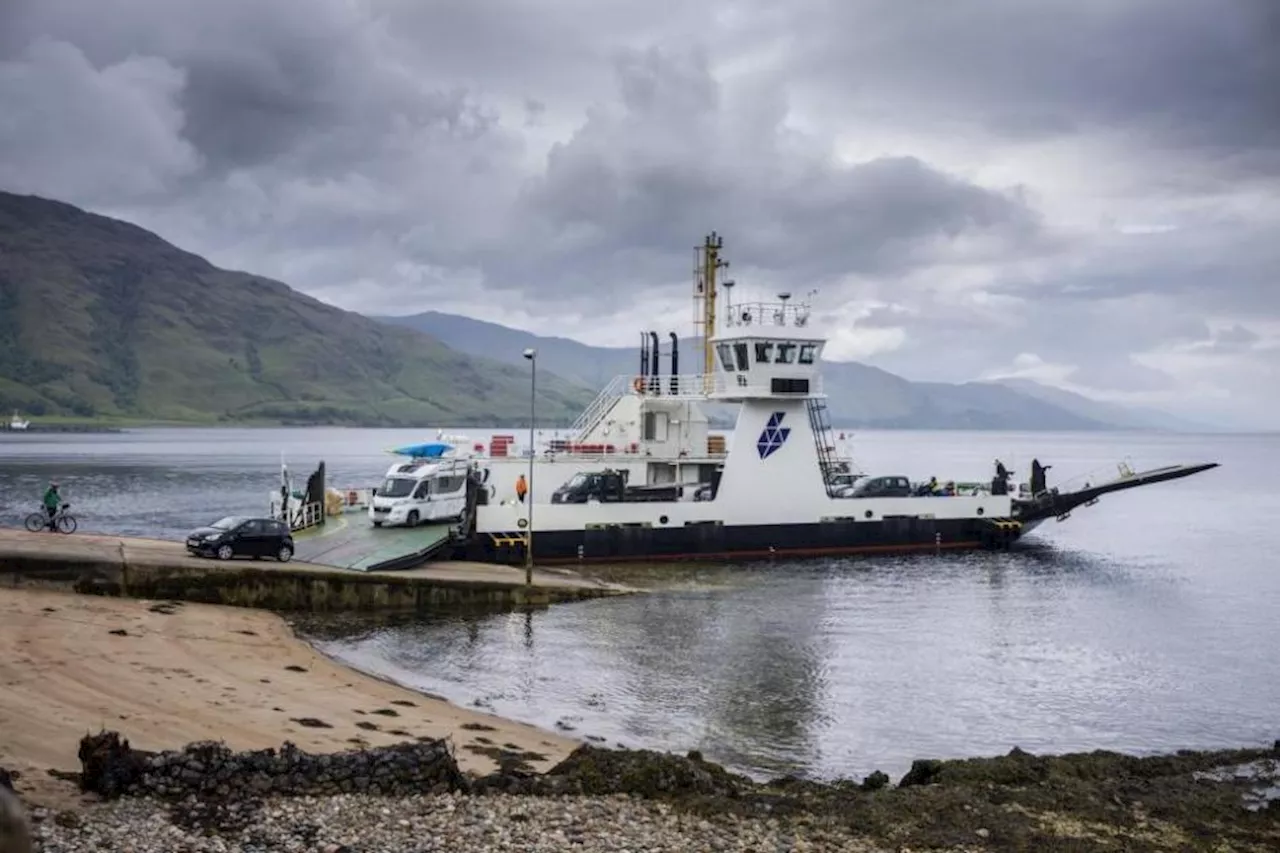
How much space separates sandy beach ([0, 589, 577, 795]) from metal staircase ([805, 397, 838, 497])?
24.6m

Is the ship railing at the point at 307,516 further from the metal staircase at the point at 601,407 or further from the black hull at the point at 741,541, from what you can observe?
the metal staircase at the point at 601,407

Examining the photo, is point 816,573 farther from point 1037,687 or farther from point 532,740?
point 532,740

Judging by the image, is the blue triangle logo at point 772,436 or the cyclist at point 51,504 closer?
the cyclist at point 51,504

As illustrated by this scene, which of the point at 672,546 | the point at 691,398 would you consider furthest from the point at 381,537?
the point at 691,398

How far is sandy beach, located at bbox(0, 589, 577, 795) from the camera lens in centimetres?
1479

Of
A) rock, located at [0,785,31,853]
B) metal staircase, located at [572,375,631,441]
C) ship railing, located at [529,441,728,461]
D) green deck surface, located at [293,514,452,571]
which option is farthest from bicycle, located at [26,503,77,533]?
rock, located at [0,785,31,853]

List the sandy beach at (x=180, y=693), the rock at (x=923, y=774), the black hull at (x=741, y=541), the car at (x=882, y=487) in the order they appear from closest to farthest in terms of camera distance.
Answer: the rock at (x=923, y=774) → the sandy beach at (x=180, y=693) → the black hull at (x=741, y=541) → the car at (x=882, y=487)

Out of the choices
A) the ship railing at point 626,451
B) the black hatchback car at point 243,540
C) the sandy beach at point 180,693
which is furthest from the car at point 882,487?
the sandy beach at point 180,693

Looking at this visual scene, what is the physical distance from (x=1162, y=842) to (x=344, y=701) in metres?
12.7

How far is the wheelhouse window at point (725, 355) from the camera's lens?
140 feet

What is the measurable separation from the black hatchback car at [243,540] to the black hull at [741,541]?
742cm

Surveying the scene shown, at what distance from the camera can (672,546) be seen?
3984 cm

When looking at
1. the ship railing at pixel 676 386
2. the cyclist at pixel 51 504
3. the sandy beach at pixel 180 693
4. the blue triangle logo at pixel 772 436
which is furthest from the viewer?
the ship railing at pixel 676 386

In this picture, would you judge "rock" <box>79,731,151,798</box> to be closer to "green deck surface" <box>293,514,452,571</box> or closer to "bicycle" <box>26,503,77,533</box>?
"green deck surface" <box>293,514,452,571</box>
